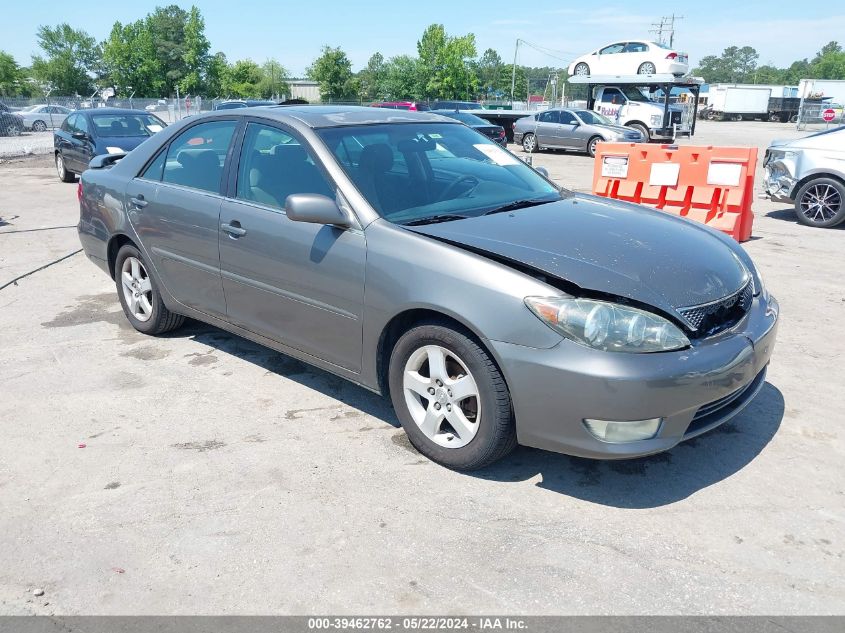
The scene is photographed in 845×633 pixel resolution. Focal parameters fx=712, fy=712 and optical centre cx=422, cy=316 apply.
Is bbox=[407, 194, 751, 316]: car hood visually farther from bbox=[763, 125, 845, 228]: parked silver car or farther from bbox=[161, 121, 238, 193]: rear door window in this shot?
bbox=[763, 125, 845, 228]: parked silver car

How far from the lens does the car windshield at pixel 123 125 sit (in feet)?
45.9

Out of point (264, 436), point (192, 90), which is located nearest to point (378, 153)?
point (264, 436)

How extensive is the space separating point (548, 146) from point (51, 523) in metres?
21.6

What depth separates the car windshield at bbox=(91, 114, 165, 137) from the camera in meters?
14.0

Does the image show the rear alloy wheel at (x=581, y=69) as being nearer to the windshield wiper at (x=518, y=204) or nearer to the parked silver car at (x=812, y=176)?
the parked silver car at (x=812, y=176)

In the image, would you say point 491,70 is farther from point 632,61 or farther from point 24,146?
point 24,146

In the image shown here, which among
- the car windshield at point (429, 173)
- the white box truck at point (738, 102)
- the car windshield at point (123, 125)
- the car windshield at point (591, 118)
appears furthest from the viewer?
the white box truck at point (738, 102)

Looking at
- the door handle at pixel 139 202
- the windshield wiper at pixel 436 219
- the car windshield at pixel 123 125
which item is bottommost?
the door handle at pixel 139 202

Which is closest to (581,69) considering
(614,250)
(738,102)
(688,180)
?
(688,180)

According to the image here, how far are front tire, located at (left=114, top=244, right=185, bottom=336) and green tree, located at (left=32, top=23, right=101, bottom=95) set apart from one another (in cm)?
9238

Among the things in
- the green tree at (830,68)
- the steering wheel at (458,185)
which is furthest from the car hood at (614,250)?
the green tree at (830,68)

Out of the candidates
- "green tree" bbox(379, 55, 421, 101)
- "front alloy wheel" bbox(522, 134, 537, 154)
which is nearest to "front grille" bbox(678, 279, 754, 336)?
"front alloy wheel" bbox(522, 134, 537, 154)

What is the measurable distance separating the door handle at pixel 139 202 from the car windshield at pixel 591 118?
62.9ft

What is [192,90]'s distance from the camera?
274 ft
